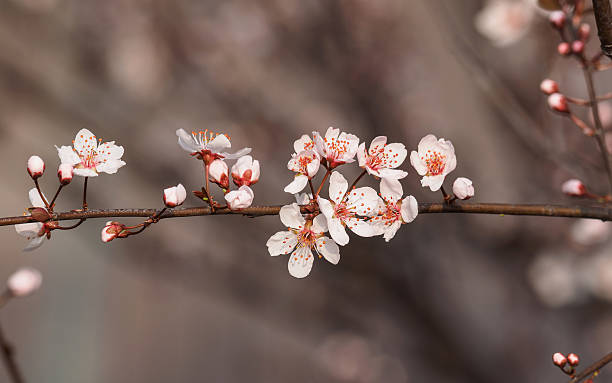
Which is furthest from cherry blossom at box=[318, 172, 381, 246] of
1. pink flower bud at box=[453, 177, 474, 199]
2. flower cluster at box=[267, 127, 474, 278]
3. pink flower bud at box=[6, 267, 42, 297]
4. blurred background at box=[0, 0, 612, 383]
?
blurred background at box=[0, 0, 612, 383]

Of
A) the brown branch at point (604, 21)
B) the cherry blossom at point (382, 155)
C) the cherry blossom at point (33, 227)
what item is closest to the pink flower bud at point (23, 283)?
the cherry blossom at point (33, 227)

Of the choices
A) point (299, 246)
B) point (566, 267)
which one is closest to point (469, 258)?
point (566, 267)

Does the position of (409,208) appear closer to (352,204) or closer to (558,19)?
(352,204)

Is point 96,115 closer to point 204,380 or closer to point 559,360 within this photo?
point 204,380

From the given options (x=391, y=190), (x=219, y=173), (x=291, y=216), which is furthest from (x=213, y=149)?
(x=391, y=190)

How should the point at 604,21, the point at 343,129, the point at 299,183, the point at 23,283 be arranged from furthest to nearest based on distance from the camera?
the point at 343,129
the point at 23,283
the point at 299,183
the point at 604,21
